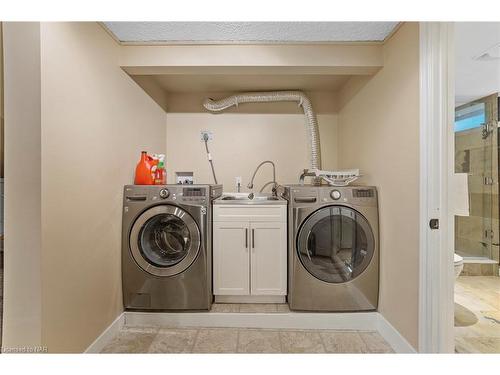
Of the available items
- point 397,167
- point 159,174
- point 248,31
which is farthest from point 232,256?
point 248,31

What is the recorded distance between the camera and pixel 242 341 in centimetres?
184

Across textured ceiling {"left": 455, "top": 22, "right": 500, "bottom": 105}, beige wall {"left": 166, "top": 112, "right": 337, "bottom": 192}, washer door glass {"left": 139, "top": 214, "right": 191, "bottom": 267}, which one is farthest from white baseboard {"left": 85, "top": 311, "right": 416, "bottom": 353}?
textured ceiling {"left": 455, "top": 22, "right": 500, "bottom": 105}

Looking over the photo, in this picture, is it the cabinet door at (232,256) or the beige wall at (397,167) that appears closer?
the beige wall at (397,167)

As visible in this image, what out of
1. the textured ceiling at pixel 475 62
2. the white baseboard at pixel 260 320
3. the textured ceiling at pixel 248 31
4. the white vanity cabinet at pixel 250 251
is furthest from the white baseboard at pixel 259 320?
the textured ceiling at pixel 475 62

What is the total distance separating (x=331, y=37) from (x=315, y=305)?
2009mm

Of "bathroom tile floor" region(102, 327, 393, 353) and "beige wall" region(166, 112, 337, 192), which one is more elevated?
"beige wall" region(166, 112, 337, 192)

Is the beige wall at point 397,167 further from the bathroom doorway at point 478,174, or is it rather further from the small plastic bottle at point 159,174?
the small plastic bottle at point 159,174

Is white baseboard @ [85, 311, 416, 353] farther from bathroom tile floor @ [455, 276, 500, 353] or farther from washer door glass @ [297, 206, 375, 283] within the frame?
bathroom tile floor @ [455, 276, 500, 353]

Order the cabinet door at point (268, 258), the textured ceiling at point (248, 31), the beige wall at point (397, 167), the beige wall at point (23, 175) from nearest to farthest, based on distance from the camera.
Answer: the beige wall at point (23, 175) < the beige wall at point (397, 167) < the textured ceiling at point (248, 31) < the cabinet door at point (268, 258)

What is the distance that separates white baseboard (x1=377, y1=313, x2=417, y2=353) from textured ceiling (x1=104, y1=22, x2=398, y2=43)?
207cm

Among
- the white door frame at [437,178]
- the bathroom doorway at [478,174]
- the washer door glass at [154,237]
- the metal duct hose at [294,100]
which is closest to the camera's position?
the white door frame at [437,178]

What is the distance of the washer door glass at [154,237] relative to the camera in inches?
78.1

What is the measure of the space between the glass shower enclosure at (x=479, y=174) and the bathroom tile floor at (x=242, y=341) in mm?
2302

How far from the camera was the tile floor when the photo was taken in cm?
175
